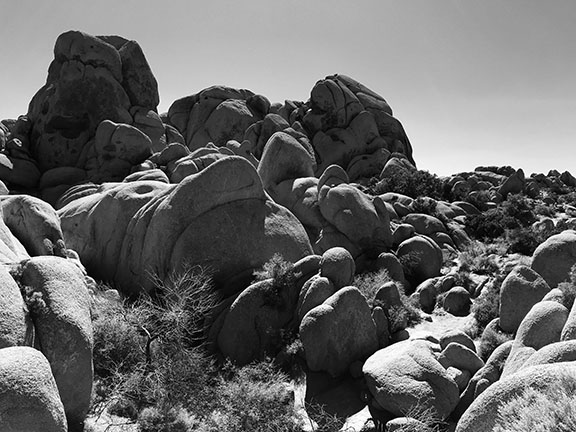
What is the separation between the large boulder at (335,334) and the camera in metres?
14.3

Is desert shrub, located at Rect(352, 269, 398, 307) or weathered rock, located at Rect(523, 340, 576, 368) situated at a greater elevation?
weathered rock, located at Rect(523, 340, 576, 368)

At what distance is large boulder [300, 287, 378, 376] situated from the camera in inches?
564

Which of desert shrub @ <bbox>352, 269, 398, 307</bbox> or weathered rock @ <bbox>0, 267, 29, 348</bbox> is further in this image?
desert shrub @ <bbox>352, 269, 398, 307</bbox>

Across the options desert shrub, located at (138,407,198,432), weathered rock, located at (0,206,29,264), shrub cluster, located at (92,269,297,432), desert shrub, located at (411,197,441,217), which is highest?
desert shrub, located at (411,197,441,217)

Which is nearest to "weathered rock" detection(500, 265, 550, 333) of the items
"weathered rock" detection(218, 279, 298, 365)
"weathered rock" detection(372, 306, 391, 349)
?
"weathered rock" detection(372, 306, 391, 349)

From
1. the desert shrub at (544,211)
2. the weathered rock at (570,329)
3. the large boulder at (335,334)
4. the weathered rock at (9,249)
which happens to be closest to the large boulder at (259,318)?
the large boulder at (335,334)

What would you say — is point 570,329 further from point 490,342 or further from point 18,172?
point 18,172

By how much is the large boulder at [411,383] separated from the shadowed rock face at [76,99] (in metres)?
31.2

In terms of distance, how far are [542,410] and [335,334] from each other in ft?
28.7

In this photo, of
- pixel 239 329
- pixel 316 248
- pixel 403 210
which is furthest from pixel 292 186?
pixel 239 329

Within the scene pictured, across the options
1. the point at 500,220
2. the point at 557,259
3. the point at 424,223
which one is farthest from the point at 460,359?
the point at 500,220

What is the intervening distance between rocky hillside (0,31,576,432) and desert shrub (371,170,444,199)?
613 cm

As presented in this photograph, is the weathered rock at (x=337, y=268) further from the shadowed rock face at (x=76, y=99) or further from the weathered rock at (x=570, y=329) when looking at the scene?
the shadowed rock face at (x=76, y=99)

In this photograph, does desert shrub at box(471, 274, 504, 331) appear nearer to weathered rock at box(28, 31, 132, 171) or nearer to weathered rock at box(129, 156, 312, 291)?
weathered rock at box(129, 156, 312, 291)
